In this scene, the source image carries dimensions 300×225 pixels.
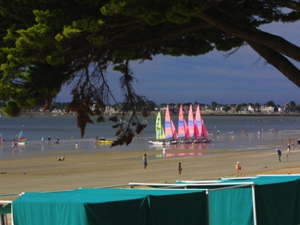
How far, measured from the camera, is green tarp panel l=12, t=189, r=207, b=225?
8.21 metres

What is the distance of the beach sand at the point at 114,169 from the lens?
3231 cm

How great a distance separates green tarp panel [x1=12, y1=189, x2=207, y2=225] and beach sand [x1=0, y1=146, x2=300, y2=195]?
2010cm

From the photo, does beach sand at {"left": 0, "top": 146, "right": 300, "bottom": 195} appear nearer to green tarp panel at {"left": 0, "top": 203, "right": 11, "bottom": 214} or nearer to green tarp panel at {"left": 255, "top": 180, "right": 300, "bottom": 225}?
green tarp panel at {"left": 255, "top": 180, "right": 300, "bottom": 225}

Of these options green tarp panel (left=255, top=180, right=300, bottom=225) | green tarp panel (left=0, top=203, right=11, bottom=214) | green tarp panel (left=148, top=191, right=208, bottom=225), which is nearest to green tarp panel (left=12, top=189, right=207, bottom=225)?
green tarp panel (left=148, top=191, right=208, bottom=225)

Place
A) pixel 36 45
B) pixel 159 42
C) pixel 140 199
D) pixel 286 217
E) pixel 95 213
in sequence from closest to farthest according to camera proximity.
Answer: pixel 95 213 < pixel 140 199 < pixel 36 45 < pixel 286 217 < pixel 159 42

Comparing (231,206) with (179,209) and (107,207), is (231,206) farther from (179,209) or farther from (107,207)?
(107,207)

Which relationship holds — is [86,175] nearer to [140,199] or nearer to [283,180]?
[283,180]

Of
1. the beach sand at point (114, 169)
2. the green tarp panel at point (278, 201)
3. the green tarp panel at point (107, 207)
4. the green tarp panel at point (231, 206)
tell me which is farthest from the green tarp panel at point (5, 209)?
the beach sand at point (114, 169)

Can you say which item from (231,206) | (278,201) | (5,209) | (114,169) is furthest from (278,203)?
(114,169)

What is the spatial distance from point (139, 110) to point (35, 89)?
237 cm

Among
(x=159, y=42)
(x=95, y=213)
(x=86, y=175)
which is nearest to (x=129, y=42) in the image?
(x=159, y=42)

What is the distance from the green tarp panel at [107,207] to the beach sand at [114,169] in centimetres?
2010

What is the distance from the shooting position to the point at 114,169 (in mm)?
40875

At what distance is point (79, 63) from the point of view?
12484 millimetres
